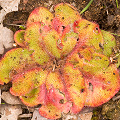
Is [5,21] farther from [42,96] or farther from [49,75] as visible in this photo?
[42,96]

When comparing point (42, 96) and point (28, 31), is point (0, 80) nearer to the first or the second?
point (42, 96)

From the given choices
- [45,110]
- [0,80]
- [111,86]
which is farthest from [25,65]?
[111,86]

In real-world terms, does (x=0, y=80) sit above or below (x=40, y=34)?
below

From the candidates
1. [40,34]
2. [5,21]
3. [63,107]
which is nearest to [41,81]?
[63,107]

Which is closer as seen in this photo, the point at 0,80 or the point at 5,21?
the point at 0,80

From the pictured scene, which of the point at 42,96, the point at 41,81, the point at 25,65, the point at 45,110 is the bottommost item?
the point at 45,110

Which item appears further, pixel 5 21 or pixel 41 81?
pixel 5 21
